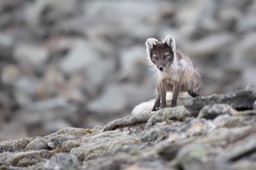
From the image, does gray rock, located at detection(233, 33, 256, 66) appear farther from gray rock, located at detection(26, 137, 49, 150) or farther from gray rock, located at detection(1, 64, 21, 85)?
gray rock, located at detection(26, 137, 49, 150)

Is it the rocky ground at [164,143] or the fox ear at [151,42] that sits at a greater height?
the fox ear at [151,42]

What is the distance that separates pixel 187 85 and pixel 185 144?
6650mm

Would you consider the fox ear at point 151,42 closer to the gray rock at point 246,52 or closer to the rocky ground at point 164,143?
the rocky ground at point 164,143

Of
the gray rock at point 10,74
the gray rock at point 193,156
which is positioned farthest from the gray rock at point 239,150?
the gray rock at point 10,74

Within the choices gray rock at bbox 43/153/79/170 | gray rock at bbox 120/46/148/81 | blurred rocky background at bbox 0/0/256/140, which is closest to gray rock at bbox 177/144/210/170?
gray rock at bbox 43/153/79/170

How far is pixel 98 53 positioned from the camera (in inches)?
1930

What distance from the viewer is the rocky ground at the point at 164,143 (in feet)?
35.5

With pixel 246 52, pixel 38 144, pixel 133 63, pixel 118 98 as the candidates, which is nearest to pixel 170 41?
pixel 38 144

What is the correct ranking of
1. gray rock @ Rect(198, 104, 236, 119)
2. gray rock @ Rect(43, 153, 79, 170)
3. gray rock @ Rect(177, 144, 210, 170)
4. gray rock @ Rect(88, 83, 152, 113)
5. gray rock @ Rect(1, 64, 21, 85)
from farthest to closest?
gray rock @ Rect(1, 64, 21, 85) < gray rock @ Rect(88, 83, 152, 113) < gray rock @ Rect(198, 104, 236, 119) < gray rock @ Rect(43, 153, 79, 170) < gray rock @ Rect(177, 144, 210, 170)

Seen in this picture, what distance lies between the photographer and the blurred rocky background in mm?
41144

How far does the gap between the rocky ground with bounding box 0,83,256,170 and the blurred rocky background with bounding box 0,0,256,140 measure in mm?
18005

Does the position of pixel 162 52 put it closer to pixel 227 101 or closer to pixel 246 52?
pixel 227 101

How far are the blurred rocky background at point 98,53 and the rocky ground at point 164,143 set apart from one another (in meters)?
18.0

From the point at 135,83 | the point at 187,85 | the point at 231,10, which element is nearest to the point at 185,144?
the point at 187,85
